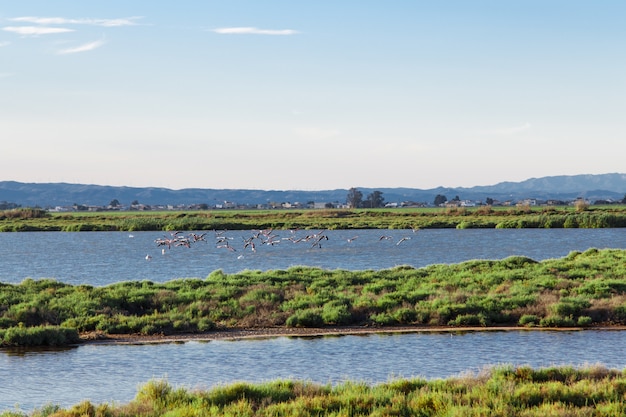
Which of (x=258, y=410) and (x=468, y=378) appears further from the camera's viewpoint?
(x=468, y=378)

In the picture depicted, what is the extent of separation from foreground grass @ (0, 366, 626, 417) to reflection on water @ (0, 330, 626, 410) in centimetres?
215

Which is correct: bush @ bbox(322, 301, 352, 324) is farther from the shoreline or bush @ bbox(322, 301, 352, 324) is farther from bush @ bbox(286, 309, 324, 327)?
the shoreline

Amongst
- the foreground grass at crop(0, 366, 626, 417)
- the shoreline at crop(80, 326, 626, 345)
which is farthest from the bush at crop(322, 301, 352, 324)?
the foreground grass at crop(0, 366, 626, 417)

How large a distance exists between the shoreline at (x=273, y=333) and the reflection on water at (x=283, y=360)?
2.07ft


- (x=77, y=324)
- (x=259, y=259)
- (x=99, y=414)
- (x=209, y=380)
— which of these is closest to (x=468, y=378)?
(x=209, y=380)

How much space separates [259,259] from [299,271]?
104 ft

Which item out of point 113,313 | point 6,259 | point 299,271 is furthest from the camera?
point 6,259

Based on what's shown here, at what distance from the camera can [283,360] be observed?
2455 centimetres

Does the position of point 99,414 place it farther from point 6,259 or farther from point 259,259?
point 6,259

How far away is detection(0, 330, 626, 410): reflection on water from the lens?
2141 cm

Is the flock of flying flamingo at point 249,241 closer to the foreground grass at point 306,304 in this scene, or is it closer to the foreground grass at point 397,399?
the foreground grass at point 306,304

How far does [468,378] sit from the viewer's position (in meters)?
19.3

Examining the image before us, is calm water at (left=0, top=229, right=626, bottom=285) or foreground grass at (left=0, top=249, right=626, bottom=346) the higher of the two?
foreground grass at (left=0, top=249, right=626, bottom=346)

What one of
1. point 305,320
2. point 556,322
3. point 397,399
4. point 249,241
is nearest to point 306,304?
point 305,320
